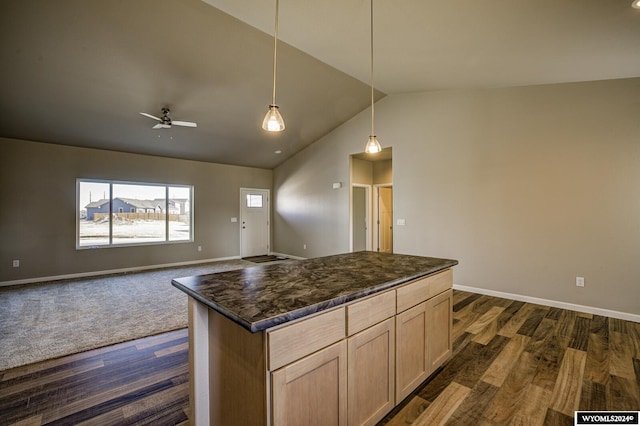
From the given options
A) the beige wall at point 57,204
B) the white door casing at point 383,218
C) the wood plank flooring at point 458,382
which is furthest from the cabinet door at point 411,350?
the beige wall at point 57,204

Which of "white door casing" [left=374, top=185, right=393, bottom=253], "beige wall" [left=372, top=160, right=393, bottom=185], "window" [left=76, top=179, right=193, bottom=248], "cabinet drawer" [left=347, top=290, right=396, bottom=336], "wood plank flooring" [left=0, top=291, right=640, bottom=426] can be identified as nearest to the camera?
"cabinet drawer" [left=347, top=290, right=396, bottom=336]

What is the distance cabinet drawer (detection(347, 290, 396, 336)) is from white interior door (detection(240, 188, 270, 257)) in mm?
6826

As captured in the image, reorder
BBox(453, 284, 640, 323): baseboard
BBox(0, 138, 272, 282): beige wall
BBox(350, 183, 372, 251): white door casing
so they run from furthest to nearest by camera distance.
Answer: BBox(350, 183, 372, 251): white door casing
BBox(0, 138, 272, 282): beige wall
BBox(453, 284, 640, 323): baseboard

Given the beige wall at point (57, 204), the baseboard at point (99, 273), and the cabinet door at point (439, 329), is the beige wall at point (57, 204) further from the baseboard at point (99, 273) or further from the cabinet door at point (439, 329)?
the cabinet door at point (439, 329)

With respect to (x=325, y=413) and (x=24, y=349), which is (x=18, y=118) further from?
(x=325, y=413)

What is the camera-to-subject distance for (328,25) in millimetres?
3145

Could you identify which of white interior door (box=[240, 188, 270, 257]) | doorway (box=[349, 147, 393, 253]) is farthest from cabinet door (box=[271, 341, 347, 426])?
white interior door (box=[240, 188, 270, 257])

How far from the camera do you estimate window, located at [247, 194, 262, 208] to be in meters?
8.33

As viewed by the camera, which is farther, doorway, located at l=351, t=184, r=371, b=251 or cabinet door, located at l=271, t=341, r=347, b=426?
doorway, located at l=351, t=184, r=371, b=251

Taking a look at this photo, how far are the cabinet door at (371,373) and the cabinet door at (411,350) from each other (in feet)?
0.25

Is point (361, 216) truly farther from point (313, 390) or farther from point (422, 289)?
point (313, 390)

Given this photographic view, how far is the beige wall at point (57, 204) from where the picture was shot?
16.9ft

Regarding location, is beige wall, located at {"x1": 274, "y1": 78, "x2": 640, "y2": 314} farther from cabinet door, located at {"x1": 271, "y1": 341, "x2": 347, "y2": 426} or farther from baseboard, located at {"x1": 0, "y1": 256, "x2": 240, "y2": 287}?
baseboard, located at {"x1": 0, "y1": 256, "x2": 240, "y2": 287}

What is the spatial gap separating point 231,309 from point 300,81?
433 centimetres
